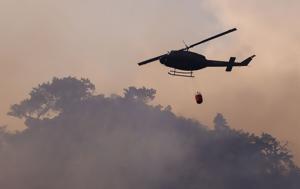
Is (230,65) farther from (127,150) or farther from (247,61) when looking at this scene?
(127,150)

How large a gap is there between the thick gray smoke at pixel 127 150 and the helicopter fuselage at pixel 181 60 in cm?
6648

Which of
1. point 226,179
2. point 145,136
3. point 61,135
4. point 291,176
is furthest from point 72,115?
point 291,176

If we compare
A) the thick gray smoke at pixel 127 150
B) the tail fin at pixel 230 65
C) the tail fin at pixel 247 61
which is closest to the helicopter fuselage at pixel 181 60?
the tail fin at pixel 230 65

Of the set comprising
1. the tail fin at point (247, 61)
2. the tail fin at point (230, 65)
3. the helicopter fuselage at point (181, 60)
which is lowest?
the helicopter fuselage at point (181, 60)

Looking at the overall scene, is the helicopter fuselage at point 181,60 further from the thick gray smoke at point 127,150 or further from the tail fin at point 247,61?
the thick gray smoke at point 127,150

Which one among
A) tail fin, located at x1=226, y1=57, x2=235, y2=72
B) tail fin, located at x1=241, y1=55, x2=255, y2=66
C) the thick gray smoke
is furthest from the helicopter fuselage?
the thick gray smoke

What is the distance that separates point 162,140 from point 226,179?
1608cm

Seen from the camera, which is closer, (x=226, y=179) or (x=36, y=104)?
(x=226, y=179)

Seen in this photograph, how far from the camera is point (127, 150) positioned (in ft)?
374

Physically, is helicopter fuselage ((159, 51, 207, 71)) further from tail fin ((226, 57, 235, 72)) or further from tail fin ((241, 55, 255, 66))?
tail fin ((241, 55, 255, 66))

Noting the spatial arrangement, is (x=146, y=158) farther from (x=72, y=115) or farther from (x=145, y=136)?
(x=72, y=115)

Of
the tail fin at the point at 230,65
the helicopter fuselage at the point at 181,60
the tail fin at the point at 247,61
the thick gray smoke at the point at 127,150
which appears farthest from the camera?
the thick gray smoke at the point at 127,150

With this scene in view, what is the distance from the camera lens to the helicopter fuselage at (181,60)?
41.8 m

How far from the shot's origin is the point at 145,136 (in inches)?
4648
